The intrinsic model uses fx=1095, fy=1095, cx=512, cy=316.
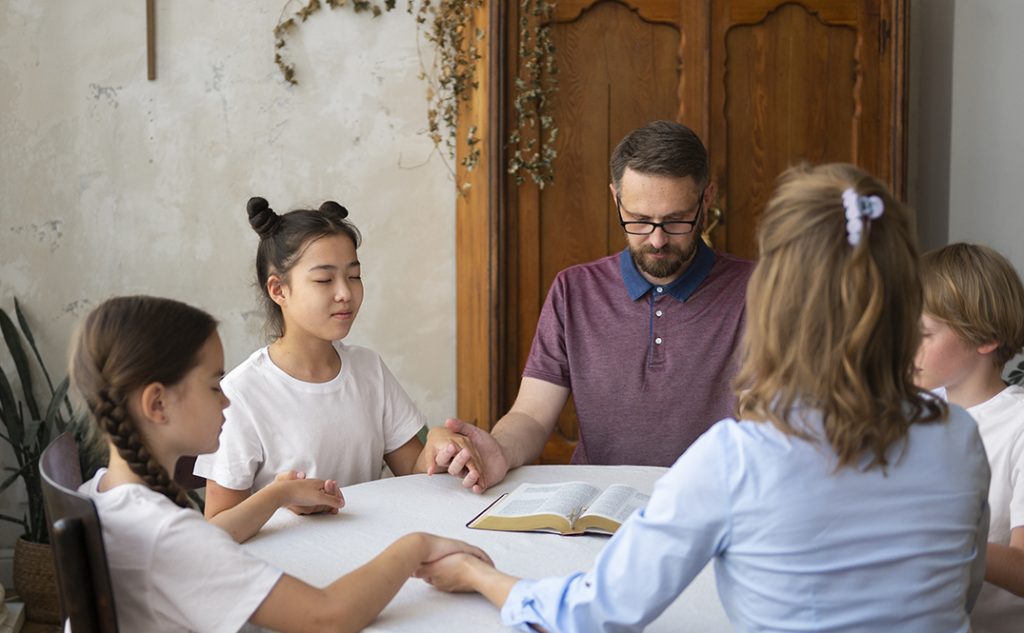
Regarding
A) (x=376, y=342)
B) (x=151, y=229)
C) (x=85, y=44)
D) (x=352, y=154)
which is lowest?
(x=376, y=342)

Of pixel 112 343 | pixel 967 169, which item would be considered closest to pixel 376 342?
pixel 967 169

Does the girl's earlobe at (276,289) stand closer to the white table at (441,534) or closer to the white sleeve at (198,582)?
the white table at (441,534)

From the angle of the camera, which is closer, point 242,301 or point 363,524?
point 363,524

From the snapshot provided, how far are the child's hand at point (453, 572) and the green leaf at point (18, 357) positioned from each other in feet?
8.71

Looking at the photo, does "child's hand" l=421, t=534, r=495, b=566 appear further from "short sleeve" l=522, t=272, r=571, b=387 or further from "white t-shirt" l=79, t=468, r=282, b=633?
"short sleeve" l=522, t=272, r=571, b=387

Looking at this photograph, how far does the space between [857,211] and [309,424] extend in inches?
56.8

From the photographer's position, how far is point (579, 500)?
1.95 meters

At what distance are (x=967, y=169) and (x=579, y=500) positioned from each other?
2.73m

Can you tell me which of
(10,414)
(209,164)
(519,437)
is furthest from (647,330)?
(10,414)

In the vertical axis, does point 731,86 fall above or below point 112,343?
above

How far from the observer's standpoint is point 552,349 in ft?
8.97

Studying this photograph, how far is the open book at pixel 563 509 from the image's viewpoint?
1860 mm

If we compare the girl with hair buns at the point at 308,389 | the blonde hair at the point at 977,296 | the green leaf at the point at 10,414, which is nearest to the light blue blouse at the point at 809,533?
the blonde hair at the point at 977,296

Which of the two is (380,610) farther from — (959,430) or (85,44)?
(85,44)
